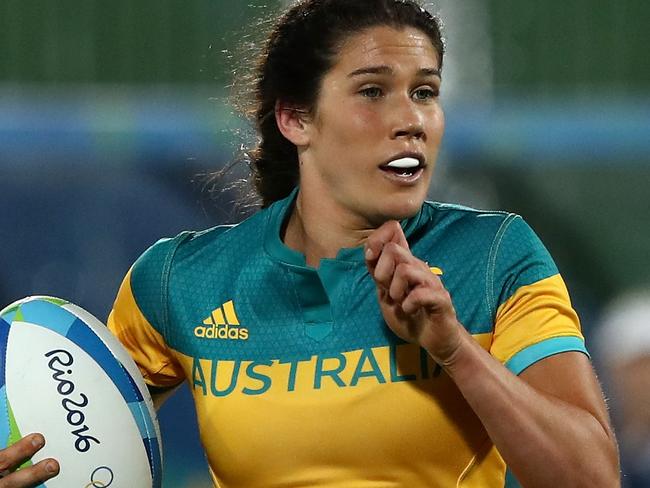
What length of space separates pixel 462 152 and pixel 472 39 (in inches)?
21.4

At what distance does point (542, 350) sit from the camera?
2463 millimetres

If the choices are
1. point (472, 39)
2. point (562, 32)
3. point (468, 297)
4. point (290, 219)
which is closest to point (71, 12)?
point (472, 39)

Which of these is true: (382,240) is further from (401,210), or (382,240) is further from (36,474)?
(36,474)

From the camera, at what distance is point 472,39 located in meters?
5.89

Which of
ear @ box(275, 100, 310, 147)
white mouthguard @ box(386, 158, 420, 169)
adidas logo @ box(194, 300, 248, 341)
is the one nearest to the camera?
white mouthguard @ box(386, 158, 420, 169)

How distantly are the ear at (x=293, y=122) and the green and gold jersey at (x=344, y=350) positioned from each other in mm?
182

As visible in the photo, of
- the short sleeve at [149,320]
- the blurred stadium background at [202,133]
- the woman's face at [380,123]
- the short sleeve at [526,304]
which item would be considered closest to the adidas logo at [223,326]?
the short sleeve at [149,320]

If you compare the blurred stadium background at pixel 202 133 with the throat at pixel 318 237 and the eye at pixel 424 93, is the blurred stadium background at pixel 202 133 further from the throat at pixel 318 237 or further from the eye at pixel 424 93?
the eye at pixel 424 93

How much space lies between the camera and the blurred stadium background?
207 inches

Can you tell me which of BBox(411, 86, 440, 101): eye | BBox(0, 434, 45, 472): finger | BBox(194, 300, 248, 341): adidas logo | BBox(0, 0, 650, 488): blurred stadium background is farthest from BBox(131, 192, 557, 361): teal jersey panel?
BBox(0, 0, 650, 488): blurred stadium background

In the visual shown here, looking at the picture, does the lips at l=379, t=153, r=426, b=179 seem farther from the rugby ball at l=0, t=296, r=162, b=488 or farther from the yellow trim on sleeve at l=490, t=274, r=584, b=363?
the rugby ball at l=0, t=296, r=162, b=488

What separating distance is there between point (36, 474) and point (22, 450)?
0.05 meters

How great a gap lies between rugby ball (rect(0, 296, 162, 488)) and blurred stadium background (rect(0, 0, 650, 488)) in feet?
7.51

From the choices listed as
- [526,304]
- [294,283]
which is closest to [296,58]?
[294,283]
